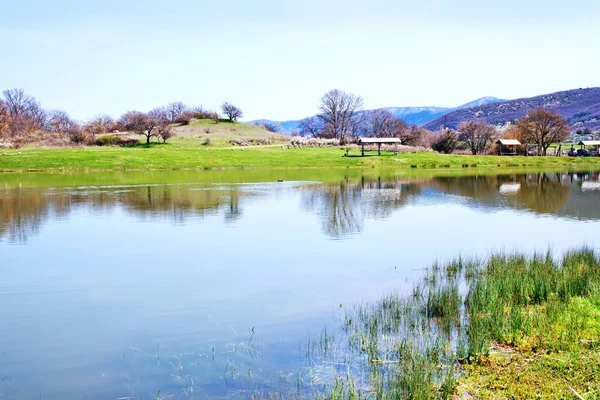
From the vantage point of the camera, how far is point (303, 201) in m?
35.6

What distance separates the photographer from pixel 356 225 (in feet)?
81.6

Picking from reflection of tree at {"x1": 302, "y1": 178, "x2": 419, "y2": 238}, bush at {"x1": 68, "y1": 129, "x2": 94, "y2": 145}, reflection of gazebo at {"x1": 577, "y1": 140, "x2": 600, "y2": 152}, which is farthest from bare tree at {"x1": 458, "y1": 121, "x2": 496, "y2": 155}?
bush at {"x1": 68, "y1": 129, "x2": 94, "y2": 145}

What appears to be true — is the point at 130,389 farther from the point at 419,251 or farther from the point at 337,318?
the point at 419,251

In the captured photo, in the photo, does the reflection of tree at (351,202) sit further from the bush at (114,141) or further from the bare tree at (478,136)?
the bare tree at (478,136)

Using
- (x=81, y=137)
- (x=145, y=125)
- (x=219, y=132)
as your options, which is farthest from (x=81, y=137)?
(x=219, y=132)

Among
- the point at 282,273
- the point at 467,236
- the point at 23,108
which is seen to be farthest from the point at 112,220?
the point at 23,108

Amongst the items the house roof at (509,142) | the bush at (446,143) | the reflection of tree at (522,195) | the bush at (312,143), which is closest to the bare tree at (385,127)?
the bush at (446,143)

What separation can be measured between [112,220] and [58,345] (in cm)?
1770

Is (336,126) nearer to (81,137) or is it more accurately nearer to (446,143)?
(446,143)

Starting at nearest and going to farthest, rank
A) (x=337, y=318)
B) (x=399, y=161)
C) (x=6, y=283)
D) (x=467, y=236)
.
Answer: (x=337, y=318) < (x=6, y=283) < (x=467, y=236) < (x=399, y=161)

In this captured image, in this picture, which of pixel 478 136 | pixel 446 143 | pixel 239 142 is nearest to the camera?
pixel 239 142

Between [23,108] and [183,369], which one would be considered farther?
[23,108]

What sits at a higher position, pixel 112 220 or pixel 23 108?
pixel 23 108

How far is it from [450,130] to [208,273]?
98.6 meters
